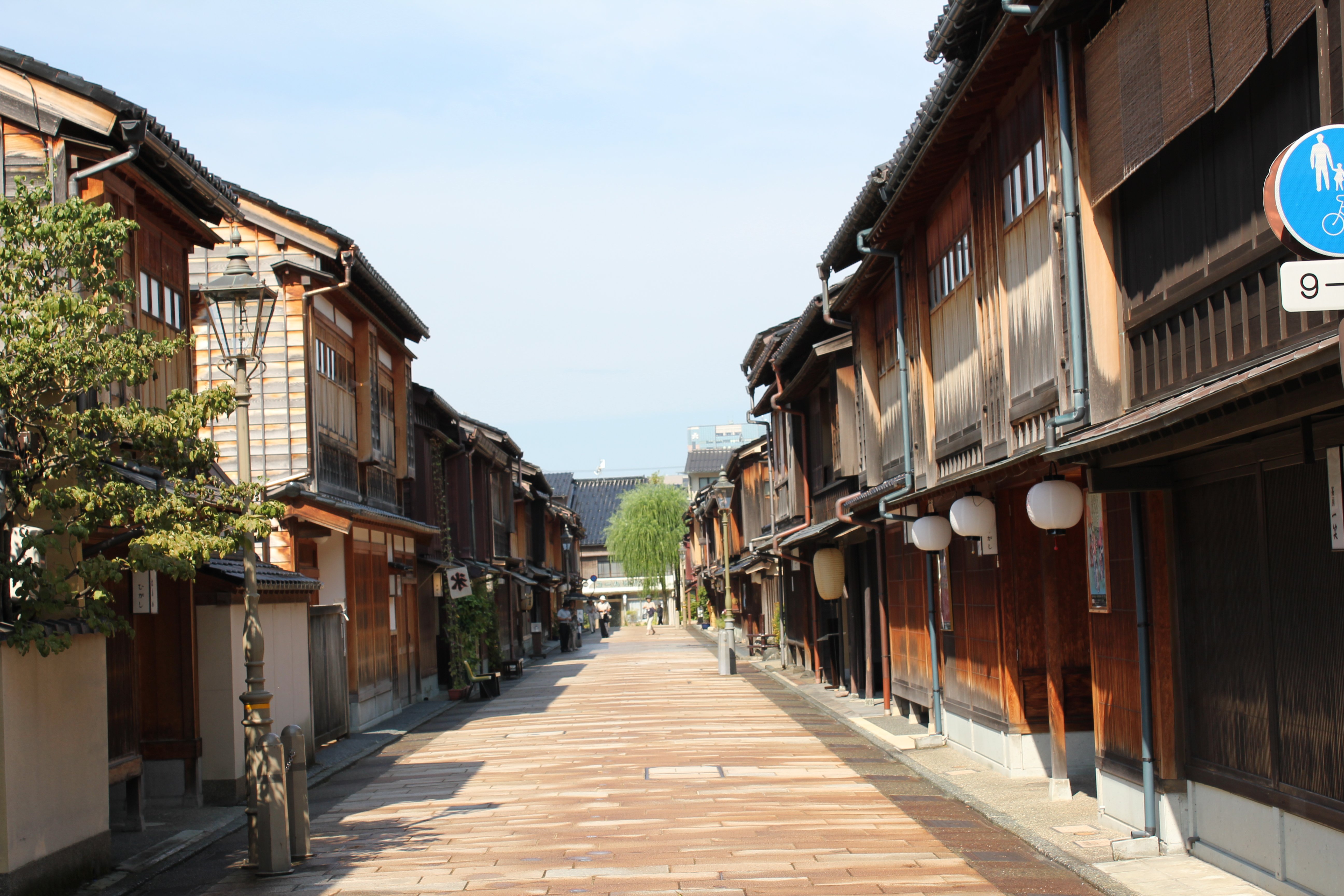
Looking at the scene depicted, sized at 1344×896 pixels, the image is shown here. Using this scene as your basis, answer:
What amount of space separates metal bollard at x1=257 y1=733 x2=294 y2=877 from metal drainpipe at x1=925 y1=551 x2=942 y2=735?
30.5 feet

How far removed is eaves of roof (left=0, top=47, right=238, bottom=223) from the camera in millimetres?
12430

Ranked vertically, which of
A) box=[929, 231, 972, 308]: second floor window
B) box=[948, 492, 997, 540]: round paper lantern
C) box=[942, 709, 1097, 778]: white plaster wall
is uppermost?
box=[929, 231, 972, 308]: second floor window

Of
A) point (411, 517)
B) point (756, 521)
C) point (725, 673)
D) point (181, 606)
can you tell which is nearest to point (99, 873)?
point (181, 606)

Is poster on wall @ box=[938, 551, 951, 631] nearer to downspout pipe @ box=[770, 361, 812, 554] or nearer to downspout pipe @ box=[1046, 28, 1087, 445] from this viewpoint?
downspout pipe @ box=[1046, 28, 1087, 445]

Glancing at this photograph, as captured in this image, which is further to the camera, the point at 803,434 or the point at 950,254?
the point at 803,434

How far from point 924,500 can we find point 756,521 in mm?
29442

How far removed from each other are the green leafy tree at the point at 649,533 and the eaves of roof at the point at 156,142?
72345 millimetres

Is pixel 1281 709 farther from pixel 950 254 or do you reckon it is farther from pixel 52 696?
pixel 52 696

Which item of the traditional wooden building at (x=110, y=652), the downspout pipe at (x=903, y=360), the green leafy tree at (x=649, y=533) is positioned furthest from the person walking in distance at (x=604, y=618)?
the traditional wooden building at (x=110, y=652)

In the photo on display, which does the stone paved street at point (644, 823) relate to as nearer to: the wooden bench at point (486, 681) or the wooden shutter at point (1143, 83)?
the wooden shutter at point (1143, 83)

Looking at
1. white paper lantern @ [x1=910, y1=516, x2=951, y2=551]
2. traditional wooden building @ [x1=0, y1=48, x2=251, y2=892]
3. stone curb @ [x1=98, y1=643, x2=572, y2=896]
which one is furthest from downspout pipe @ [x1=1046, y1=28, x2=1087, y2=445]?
stone curb @ [x1=98, y1=643, x2=572, y2=896]

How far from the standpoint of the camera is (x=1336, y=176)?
5.21m

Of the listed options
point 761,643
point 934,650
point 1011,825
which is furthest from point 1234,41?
point 761,643

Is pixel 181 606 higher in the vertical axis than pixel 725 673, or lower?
higher
